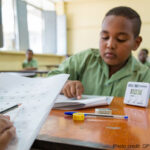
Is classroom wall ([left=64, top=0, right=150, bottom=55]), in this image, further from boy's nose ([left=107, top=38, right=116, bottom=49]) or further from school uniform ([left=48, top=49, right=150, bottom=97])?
A: boy's nose ([left=107, top=38, right=116, bottom=49])

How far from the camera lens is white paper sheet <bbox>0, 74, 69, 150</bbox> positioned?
0.30m

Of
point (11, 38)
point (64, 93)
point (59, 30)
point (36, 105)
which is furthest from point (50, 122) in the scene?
point (59, 30)

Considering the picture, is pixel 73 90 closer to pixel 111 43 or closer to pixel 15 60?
pixel 111 43

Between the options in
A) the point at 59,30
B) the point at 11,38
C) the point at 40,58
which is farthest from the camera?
the point at 59,30

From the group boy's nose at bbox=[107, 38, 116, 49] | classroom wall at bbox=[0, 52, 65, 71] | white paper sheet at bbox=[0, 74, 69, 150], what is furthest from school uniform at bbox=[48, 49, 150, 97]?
classroom wall at bbox=[0, 52, 65, 71]

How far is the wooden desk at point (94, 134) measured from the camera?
12.1 inches

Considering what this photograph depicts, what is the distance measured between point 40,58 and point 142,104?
536cm

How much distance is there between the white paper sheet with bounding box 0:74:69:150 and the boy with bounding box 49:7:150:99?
1.20 feet

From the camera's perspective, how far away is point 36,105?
0.39 meters

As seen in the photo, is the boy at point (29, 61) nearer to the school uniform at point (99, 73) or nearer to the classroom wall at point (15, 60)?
the classroom wall at point (15, 60)

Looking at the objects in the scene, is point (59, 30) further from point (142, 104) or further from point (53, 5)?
point (142, 104)

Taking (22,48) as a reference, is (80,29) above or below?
above

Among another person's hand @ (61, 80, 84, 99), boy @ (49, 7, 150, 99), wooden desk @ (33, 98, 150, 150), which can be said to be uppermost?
boy @ (49, 7, 150, 99)

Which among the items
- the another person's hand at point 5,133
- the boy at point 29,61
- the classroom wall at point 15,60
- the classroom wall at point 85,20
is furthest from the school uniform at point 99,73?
the classroom wall at point 85,20
